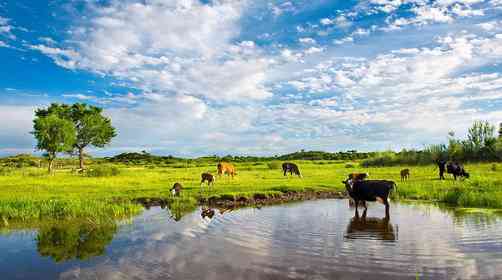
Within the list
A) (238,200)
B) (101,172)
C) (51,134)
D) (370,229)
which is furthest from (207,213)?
(51,134)

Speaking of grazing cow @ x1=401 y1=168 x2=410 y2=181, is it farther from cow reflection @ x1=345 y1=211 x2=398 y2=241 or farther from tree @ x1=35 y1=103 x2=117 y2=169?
tree @ x1=35 y1=103 x2=117 y2=169

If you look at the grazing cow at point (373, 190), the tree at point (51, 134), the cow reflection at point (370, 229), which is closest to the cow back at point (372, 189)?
the grazing cow at point (373, 190)

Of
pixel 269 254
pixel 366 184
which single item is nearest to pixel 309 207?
pixel 366 184

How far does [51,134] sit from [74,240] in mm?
45542

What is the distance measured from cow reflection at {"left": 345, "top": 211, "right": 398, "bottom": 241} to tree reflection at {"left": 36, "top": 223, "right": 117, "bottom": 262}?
24.3 ft

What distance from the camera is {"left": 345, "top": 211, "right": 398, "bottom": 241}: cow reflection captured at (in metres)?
11.6

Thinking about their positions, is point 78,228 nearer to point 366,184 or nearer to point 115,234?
point 115,234

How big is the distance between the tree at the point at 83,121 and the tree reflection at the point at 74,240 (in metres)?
49.2

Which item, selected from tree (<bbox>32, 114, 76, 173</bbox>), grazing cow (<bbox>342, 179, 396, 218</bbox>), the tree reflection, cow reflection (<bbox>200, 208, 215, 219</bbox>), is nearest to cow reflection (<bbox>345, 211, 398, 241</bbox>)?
grazing cow (<bbox>342, 179, 396, 218</bbox>)

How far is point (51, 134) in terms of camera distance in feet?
171

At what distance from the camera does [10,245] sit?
11719 millimetres

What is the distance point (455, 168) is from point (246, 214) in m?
19.5

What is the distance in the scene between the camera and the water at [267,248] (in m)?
8.59

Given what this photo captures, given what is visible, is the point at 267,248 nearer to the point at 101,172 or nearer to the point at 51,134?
the point at 101,172
